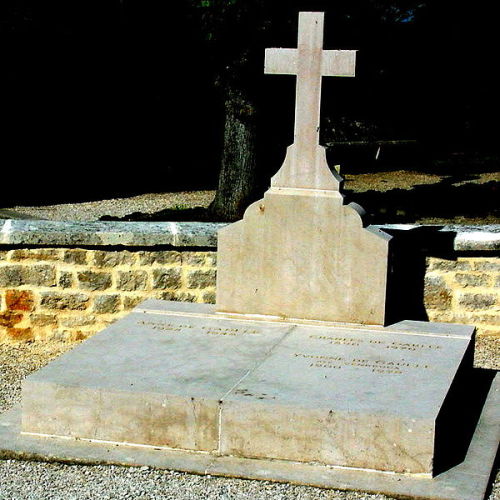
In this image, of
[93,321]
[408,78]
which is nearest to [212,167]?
[408,78]

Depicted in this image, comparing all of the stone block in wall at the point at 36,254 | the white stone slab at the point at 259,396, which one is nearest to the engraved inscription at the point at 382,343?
the white stone slab at the point at 259,396

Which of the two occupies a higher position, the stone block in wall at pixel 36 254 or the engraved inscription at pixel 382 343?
the stone block in wall at pixel 36 254

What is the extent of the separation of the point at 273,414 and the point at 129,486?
71cm

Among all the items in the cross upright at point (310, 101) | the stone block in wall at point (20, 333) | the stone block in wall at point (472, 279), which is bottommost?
the stone block in wall at point (20, 333)

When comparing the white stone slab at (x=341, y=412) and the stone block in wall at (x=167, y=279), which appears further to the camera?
the stone block in wall at (x=167, y=279)

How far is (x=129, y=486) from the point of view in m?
4.11

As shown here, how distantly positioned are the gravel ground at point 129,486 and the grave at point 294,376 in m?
0.05

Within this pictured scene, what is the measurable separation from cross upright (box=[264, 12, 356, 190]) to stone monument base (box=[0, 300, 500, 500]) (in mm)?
1013

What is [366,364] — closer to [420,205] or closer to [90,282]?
[90,282]

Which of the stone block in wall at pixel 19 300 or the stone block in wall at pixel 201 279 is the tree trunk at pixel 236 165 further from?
the stone block in wall at pixel 19 300

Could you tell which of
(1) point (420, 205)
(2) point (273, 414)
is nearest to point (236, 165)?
(1) point (420, 205)

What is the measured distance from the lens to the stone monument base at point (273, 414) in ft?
13.4

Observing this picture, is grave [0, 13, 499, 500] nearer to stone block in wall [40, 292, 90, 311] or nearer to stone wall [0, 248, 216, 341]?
stone wall [0, 248, 216, 341]

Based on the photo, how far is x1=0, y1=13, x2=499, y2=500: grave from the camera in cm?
413
